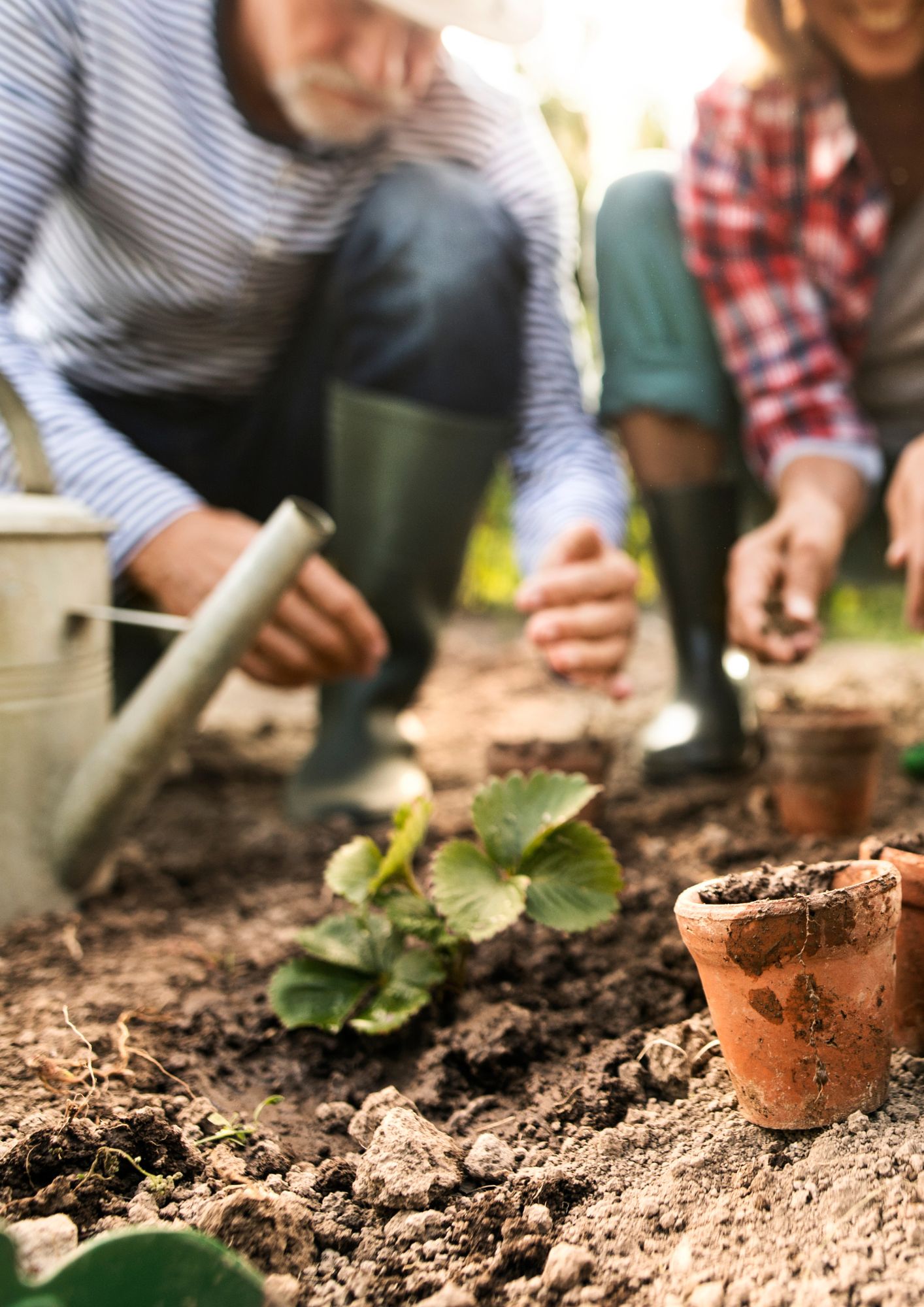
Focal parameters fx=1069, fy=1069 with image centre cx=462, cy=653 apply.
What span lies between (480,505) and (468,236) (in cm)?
48

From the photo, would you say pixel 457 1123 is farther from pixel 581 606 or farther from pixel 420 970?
pixel 581 606

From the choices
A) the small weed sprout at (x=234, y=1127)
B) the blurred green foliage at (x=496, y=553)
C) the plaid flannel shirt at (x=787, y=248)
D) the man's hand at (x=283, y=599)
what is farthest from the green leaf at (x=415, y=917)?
the blurred green foliage at (x=496, y=553)

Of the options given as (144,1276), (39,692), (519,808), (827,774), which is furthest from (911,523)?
(144,1276)

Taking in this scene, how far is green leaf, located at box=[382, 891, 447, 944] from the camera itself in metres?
1.13

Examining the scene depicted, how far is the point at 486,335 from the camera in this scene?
6.29 feet

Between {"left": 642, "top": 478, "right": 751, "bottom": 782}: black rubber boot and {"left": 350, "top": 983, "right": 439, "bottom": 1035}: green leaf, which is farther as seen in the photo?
{"left": 642, "top": 478, "right": 751, "bottom": 782}: black rubber boot

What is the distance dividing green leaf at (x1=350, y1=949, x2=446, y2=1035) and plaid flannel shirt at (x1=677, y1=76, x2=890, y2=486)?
1.25 meters

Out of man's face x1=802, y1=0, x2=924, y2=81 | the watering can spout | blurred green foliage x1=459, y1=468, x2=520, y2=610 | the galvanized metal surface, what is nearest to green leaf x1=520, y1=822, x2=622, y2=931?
the watering can spout

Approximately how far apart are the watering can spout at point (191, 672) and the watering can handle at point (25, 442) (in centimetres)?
26

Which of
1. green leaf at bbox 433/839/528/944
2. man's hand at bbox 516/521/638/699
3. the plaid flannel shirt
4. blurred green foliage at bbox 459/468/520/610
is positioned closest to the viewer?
green leaf at bbox 433/839/528/944

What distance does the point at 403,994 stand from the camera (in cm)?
112

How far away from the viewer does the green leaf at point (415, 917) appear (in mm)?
1129

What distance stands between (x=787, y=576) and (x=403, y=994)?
99 cm

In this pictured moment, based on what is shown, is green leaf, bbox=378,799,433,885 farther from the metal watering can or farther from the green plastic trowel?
the green plastic trowel
